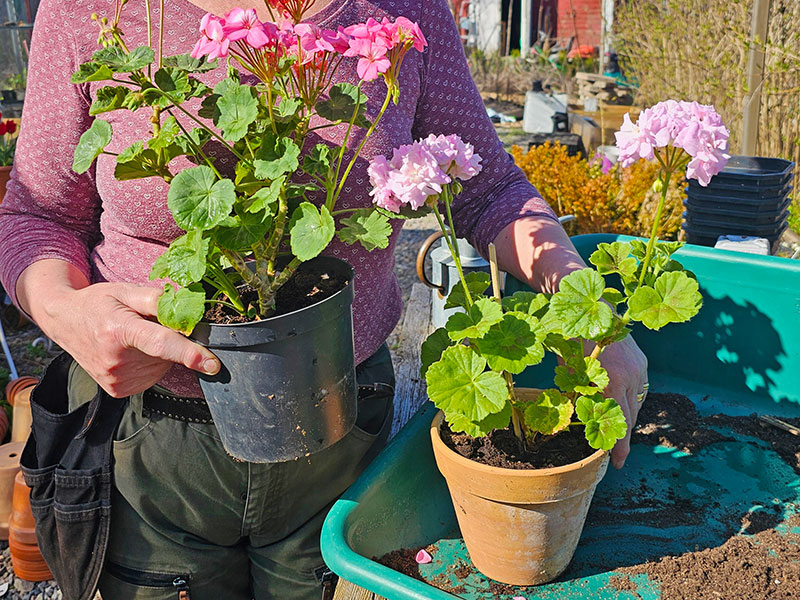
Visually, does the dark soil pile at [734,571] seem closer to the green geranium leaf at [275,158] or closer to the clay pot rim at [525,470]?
the clay pot rim at [525,470]

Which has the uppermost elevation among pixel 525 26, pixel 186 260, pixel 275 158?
pixel 525 26

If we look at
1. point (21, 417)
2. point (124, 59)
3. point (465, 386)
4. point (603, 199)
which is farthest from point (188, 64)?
point (603, 199)

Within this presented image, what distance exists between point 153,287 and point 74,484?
0.36m

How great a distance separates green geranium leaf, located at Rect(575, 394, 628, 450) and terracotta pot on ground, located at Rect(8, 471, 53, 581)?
187 cm

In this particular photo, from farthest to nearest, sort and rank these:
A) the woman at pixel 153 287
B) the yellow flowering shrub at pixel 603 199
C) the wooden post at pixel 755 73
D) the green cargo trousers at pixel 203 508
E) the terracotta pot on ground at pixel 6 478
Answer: the wooden post at pixel 755 73
the yellow flowering shrub at pixel 603 199
the terracotta pot on ground at pixel 6 478
the green cargo trousers at pixel 203 508
the woman at pixel 153 287

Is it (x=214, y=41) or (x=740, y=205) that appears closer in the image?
(x=214, y=41)

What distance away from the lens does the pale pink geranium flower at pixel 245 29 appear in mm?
765

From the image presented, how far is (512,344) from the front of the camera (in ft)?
2.99

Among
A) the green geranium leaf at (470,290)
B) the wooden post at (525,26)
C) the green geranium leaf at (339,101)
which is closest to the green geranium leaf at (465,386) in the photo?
the green geranium leaf at (470,290)

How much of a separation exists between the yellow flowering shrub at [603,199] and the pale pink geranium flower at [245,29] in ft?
10.0

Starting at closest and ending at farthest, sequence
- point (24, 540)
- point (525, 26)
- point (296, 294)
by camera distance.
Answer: point (296, 294) → point (24, 540) → point (525, 26)

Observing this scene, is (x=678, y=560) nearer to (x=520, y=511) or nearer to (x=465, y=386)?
(x=520, y=511)

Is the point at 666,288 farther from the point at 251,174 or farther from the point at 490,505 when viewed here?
the point at 251,174

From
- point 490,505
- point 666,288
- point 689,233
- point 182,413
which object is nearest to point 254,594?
point 182,413
